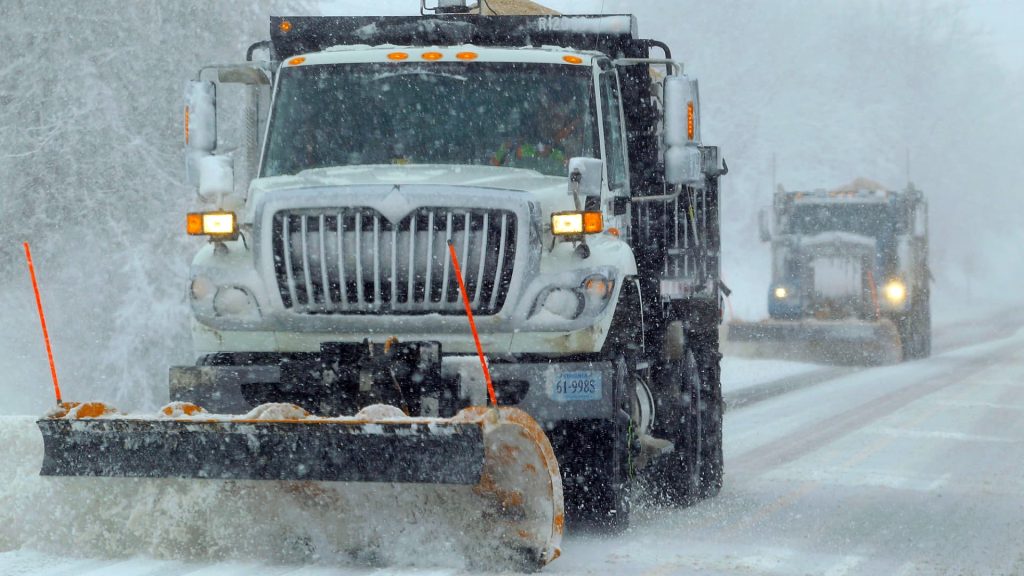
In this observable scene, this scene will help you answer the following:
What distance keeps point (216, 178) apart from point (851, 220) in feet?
63.7

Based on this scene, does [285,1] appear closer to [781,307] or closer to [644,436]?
[781,307]

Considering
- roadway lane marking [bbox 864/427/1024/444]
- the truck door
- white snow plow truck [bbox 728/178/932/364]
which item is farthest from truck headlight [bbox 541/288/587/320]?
white snow plow truck [bbox 728/178/932/364]

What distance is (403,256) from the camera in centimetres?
662

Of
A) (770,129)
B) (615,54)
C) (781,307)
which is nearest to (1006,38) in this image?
(770,129)

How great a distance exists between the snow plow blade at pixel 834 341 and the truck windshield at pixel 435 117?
17016mm

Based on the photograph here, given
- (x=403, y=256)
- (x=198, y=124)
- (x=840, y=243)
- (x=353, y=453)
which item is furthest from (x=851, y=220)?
(x=353, y=453)

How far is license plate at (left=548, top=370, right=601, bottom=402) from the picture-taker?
21.4 feet

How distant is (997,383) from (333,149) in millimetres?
14234

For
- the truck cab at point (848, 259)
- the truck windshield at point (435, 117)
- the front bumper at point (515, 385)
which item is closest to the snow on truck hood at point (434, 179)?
the truck windshield at point (435, 117)

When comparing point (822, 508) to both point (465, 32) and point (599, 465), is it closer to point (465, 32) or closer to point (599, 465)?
point (599, 465)

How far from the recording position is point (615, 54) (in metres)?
8.18

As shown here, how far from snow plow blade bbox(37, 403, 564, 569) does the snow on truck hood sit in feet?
4.32

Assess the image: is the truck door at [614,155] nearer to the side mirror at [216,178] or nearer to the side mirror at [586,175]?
the side mirror at [586,175]

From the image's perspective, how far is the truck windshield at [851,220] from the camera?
25.1 metres
